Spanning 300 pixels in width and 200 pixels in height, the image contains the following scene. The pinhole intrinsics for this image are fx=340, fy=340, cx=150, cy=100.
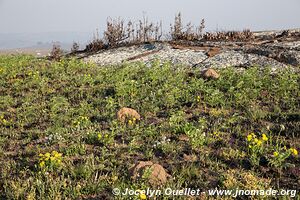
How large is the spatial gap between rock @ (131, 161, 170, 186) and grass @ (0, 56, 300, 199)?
109 mm

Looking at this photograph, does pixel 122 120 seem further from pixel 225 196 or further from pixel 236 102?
pixel 225 196

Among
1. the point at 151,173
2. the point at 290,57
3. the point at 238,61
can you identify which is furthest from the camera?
the point at 238,61

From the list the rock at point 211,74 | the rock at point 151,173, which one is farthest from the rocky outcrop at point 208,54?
the rock at point 151,173

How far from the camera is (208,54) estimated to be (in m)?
14.5

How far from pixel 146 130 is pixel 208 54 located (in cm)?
760

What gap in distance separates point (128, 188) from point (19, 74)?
32.1 ft

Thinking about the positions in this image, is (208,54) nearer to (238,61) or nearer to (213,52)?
(213,52)

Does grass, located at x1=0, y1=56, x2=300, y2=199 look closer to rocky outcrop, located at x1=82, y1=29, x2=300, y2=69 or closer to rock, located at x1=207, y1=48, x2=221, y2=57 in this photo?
rocky outcrop, located at x1=82, y1=29, x2=300, y2=69

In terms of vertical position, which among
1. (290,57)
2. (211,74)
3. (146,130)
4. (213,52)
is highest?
(213,52)

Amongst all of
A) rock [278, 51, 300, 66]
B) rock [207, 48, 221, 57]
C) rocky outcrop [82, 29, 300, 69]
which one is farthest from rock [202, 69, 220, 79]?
rock [278, 51, 300, 66]

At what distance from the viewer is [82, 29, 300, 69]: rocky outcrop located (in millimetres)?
12969

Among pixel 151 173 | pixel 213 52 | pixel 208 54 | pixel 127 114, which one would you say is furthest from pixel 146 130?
pixel 213 52

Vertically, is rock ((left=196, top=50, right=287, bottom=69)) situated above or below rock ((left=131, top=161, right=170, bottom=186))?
above

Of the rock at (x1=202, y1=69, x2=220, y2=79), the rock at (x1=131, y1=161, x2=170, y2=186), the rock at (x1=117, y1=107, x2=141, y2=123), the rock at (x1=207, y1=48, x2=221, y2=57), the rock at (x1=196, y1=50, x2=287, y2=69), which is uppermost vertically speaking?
the rock at (x1=207, y1=48, x2=221, y2=57)
